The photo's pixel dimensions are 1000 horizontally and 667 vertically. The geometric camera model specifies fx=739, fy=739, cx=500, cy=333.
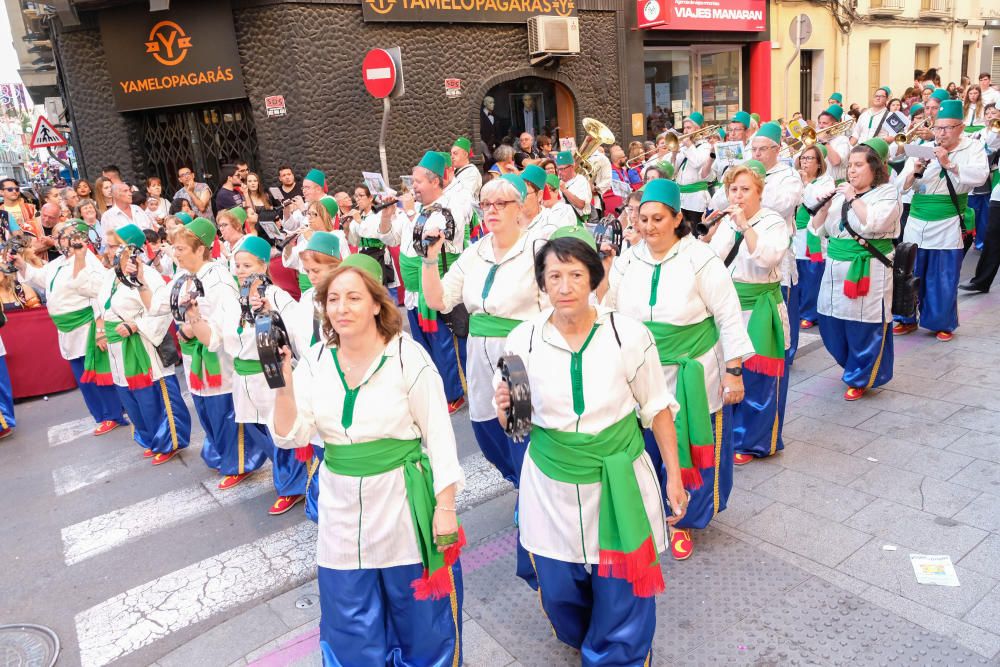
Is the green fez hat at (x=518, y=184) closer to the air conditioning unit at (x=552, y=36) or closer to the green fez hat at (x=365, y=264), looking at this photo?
the green fez hat at (x=365, y=264)

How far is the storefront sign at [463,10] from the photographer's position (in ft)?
41.1

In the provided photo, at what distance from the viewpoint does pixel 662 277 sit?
376 cm

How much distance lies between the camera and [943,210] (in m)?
7.09

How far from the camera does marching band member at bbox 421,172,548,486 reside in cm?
406

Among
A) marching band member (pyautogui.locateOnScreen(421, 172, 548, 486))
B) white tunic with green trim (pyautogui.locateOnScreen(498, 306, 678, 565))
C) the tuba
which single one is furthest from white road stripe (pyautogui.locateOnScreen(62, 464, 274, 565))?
the tuba

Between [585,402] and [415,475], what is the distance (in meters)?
0.71

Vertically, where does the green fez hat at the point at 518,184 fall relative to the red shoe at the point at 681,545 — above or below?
above

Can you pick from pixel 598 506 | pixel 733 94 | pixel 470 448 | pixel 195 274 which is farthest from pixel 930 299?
pixel 733 94

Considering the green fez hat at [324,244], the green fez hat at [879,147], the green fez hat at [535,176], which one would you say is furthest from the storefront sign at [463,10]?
the green fez hat at [324,244]

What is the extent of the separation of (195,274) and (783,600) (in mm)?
4088

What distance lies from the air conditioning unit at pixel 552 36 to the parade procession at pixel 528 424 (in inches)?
198

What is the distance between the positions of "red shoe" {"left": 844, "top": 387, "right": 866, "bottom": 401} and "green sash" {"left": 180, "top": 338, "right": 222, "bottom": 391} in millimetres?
4917

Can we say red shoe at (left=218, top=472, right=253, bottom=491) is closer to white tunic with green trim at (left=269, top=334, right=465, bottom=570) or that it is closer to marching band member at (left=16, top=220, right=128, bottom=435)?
marching band member at (left=16, top=220, right=128, bottom=435)

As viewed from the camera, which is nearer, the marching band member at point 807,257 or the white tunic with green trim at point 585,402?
the white tunic with green trim at point 585,402
